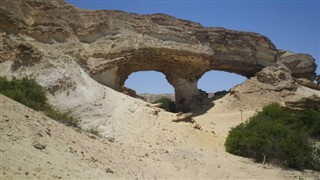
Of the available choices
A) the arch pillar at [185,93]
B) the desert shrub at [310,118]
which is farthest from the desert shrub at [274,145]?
the arch pillar at [185,93]

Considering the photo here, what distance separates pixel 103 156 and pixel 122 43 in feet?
43.5

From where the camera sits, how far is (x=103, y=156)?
8586 millimetres

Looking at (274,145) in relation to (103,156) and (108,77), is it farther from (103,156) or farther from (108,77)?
(108,77)

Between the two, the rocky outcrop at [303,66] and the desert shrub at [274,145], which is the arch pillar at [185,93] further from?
the rocky outcrop at [303,66]

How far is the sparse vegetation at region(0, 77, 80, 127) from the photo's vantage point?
43.1 feet

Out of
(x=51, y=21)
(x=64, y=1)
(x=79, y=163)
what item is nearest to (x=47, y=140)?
(x=79, y=163)

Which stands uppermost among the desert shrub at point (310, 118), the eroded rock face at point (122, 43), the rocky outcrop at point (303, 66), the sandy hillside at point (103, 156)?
the rocky outcrop at point (303, 66)

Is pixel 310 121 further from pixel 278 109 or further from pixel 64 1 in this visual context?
pixel 64 1

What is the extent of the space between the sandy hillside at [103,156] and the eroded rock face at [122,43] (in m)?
7.48

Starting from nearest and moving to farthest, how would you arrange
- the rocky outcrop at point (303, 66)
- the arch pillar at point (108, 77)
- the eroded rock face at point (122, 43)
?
the eroded rock face at point (122, 43) < the arch pillar at point (108, 77) < the rocky outcrop at point (303, 66)

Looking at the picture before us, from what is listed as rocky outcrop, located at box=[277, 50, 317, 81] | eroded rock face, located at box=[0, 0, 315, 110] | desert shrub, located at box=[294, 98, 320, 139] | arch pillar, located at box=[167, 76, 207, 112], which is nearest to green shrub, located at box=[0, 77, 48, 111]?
eroded rock face, located at box=[0, 0, 315, 110]

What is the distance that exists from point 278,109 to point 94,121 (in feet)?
30.6

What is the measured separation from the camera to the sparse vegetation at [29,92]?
13125 mm

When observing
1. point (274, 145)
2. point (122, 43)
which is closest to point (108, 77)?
point (122, 43)
